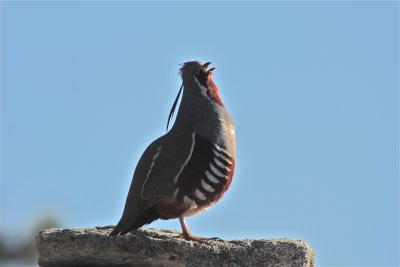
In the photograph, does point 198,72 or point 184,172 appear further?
point 198,72

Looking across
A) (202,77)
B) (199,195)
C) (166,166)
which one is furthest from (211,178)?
(202,77)

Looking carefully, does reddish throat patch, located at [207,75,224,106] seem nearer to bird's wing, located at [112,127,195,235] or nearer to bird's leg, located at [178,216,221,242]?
bird's wing, located at [112,127,195,235]

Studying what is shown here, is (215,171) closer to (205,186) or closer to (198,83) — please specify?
(205,186)

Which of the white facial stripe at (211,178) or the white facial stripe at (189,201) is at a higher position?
the white facial stripe at (211,178)

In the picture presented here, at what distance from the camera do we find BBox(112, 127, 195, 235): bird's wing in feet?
34.5

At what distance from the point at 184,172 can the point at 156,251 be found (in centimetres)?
108

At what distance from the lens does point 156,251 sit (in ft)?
32.9

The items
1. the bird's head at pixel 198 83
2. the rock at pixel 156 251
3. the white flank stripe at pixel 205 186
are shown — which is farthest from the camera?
the bird's head at pixel 198 83

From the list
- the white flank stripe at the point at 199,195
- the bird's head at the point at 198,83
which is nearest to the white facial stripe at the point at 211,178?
the white flank stripe at the point at 199,195

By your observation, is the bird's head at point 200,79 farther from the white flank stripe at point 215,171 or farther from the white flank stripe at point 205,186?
the white flank stripe at point 205,186

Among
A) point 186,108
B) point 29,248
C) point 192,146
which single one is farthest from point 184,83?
point 29,248

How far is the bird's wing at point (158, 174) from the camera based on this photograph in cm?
1052

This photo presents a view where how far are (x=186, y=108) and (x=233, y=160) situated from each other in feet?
2.96

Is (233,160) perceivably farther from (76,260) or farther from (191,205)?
(76,260)
